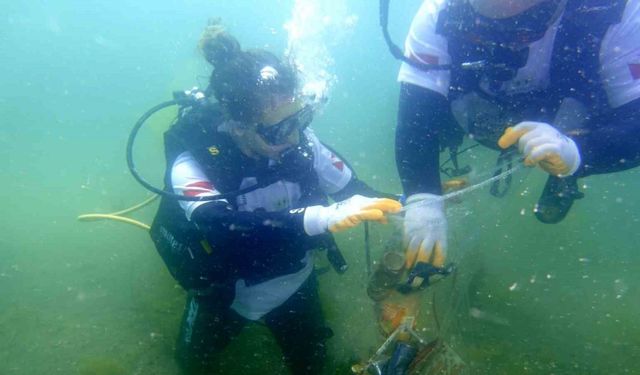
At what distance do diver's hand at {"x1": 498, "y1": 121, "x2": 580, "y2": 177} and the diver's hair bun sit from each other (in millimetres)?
2010

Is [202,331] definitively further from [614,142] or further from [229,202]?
[614,142]

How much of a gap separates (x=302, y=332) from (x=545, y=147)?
287 centimetres

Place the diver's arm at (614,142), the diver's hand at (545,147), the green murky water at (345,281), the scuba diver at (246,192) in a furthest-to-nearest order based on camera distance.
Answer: the green murky water at (345,281)
the scuba diver at (246,192)
the diver's arm at (614,142)
the diver's hand at (545,147)

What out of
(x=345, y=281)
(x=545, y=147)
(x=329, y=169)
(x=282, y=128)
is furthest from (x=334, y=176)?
(x=345, y=281)

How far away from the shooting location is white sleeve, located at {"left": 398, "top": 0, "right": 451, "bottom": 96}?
2.88 m

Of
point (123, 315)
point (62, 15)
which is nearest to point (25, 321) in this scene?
point (123, 315)

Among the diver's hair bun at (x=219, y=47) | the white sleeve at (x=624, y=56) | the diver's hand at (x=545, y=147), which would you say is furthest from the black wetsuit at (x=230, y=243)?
the white sleeve at (x=624, y=56)

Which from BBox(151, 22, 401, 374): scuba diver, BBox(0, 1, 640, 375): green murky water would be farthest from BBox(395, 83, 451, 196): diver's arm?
BBox(151, 22, 401, 374): scuba diver

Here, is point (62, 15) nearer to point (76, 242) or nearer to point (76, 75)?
point (76, 75)

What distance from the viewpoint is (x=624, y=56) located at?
8.12ft

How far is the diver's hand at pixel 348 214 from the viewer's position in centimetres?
245

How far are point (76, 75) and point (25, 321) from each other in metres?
33.4

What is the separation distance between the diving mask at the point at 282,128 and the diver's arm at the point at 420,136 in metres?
0.80

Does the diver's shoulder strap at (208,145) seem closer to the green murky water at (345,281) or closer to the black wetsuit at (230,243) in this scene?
the black wetsuit at (230,243)
